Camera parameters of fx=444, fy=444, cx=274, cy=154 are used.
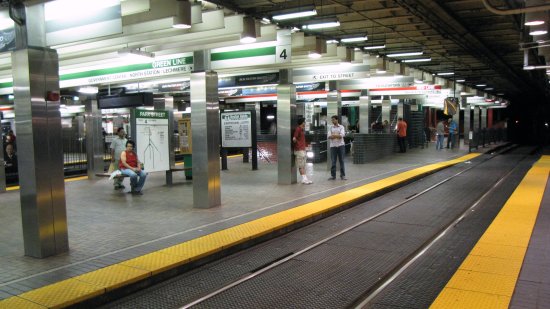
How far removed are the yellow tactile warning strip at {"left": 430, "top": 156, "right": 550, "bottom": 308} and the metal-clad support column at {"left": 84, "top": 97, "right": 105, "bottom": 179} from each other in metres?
12.0

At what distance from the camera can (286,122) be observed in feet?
39.0

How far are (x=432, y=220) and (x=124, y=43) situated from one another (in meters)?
6.59

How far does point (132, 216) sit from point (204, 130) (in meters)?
2.06

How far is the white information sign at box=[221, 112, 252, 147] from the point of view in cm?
1526

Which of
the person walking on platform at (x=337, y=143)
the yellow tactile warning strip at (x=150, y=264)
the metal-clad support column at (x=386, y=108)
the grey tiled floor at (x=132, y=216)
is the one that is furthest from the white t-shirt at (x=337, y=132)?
the metal-clad support column at (x=386, y=108)

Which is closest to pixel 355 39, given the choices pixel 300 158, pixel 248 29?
pixel 300 158

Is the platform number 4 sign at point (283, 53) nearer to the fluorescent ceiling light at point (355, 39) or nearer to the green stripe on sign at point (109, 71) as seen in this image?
the fluorescent ceiling light at point (355, 39)

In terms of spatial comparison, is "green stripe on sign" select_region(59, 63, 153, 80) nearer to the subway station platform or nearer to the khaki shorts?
the subway station platform

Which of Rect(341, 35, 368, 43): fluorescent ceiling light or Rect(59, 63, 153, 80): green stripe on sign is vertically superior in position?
Rect(341, 35, 368, 43): fluorescent ceiling light

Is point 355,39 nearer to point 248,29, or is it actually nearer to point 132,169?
point 248,29

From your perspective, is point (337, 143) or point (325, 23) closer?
point (325, 23)

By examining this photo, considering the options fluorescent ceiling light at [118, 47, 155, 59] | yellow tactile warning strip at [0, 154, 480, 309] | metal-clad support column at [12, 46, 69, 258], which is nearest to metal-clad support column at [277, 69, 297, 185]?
yellow tactile warning strip at [0, 154, 480, 309]

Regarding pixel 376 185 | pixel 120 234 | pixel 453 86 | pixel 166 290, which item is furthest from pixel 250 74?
pixel 453 86

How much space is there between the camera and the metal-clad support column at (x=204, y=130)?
852 centimetres
